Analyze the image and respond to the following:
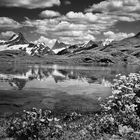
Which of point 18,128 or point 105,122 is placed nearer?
point 18,128

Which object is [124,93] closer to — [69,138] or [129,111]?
[129,111]

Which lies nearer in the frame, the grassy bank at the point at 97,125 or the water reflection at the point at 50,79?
the grassy bank at the point at 97,125

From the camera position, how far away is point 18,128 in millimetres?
15766

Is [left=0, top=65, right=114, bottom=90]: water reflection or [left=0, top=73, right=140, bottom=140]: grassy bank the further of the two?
[left=0, top=65, right=114, bottom=90]: water reflection

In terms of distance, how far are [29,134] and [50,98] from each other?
1147 inches

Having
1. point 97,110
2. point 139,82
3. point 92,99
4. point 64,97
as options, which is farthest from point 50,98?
point 139,82

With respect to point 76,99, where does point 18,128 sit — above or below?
above

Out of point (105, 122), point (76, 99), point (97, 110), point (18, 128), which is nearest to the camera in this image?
point (18, 128)

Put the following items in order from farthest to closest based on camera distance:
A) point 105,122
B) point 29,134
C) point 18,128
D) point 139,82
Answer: point 139,82 < point 105,122 < point 18,128 < point 29,134

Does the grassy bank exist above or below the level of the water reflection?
above

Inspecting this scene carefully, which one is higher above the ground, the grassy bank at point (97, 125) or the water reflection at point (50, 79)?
the grassy bank at point (97, 125)

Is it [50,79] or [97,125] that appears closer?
[97,125]

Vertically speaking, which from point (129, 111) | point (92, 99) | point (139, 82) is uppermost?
point (139, 82)

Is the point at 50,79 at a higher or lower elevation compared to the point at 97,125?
lower
